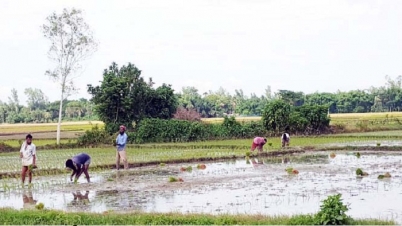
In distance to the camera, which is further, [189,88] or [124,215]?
[189,88]

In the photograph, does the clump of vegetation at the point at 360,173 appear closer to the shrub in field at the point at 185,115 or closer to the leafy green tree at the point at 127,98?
the leafy green tree at the point at 127,98

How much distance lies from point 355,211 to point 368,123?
2835 cm

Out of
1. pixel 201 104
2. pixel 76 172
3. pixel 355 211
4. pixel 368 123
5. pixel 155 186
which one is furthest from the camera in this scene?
pixel 201 104

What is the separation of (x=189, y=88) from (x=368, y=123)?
69.9 metres

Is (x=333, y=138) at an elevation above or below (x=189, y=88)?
below

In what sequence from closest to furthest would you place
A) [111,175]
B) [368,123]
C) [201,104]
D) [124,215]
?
[124,215] < [111,175] < [368,123] < [201,104]

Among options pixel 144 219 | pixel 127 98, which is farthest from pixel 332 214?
pixel 127 98

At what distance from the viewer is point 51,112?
78.7m

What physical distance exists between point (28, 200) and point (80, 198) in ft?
3.53

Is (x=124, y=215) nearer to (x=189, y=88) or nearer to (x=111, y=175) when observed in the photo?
(x=111, y=175)

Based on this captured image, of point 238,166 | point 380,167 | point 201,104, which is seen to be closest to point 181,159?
point 238,166

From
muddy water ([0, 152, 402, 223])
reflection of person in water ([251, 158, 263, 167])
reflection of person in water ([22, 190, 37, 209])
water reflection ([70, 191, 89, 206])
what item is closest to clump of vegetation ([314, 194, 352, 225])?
muddy water ([0, 152, 402, 223])

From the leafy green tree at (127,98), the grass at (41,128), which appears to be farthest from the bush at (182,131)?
the grass at (41,128)

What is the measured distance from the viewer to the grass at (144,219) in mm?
7332
